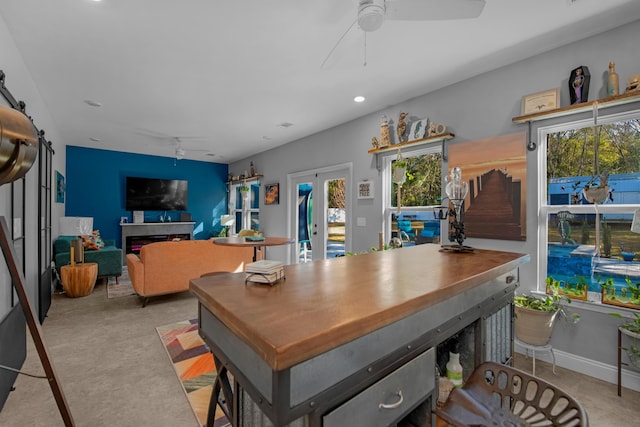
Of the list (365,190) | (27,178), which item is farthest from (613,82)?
(27,178)

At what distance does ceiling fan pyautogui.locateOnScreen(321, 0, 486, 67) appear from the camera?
152 centimetres

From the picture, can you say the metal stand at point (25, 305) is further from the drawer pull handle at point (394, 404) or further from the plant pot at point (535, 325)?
the plant pot at point (535, 325)

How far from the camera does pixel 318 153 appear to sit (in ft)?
16.3

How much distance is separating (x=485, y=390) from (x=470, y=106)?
2.70 meters

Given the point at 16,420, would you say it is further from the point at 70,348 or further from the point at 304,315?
the point at 304,315

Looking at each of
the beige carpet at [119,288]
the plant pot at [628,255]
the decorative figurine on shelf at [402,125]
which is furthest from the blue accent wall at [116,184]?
the plant pot at [628,255]

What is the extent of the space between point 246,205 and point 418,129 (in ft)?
16.2

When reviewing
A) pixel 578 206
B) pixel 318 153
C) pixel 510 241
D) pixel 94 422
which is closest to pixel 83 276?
pixel 94 422

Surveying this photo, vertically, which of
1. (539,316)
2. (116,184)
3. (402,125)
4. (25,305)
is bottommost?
(539,316)

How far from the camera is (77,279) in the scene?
408 centimetres

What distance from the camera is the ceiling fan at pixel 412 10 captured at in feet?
4.98

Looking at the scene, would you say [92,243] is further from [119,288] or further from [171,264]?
[171,264]

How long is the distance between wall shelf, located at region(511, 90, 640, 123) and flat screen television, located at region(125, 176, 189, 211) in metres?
6.97

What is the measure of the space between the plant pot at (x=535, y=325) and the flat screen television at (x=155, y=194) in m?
7.14
